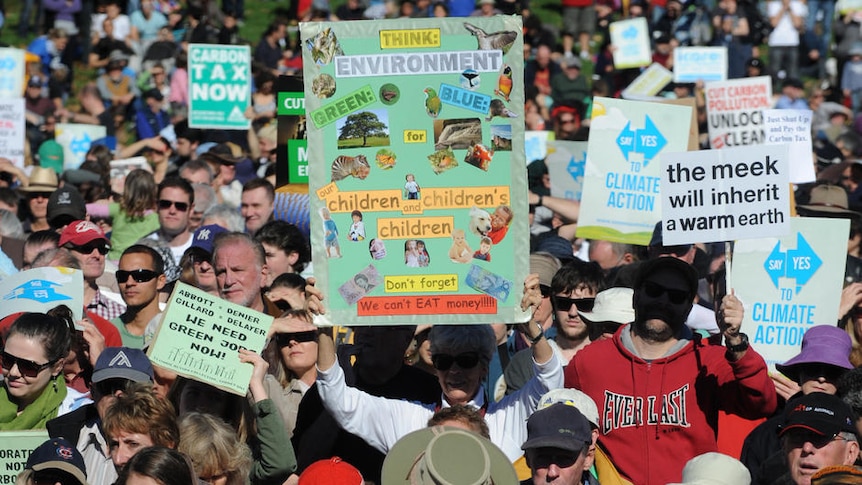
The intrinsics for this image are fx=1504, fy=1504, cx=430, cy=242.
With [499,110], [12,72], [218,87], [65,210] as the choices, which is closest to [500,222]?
[499,110]

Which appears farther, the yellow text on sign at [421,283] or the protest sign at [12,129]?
the protest sign at [12,129]

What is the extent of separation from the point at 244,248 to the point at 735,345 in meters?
3.20

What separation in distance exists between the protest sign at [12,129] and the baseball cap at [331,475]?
29.9 feet

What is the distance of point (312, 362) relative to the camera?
7.39 metres

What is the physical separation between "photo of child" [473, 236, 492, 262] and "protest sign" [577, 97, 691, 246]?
3548 mm

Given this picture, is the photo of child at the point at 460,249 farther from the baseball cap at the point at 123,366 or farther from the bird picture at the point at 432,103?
the baseball cap at the point at 123,366

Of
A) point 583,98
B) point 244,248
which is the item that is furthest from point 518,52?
point 583,98

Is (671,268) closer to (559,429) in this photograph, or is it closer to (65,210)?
(559,429)

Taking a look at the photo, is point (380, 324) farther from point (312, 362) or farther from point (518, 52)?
point (518, 52)

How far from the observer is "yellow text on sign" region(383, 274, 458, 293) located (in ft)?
21.7

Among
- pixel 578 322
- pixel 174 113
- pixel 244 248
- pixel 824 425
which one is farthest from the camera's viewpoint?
pixel 174 113

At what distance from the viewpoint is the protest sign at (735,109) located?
43.4 ft

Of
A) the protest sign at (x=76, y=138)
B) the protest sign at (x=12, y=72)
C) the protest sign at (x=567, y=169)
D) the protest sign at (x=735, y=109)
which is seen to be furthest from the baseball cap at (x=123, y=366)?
the protest sign at (x=76, y=138)

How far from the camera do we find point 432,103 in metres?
6.61
